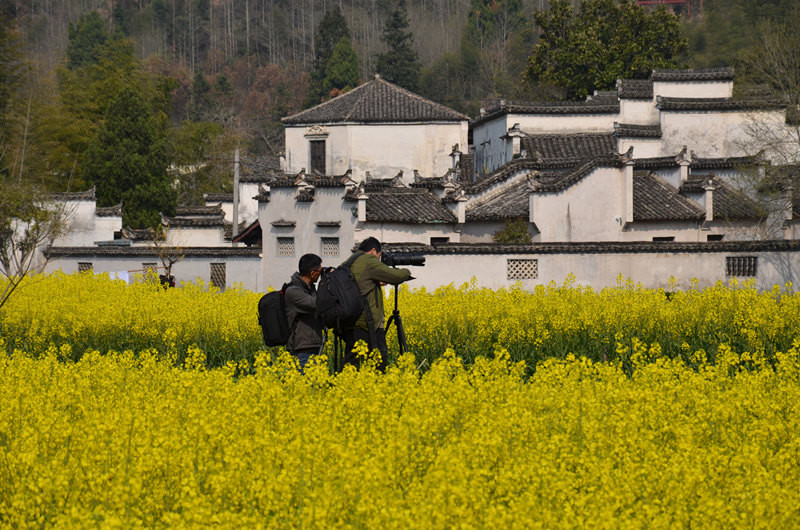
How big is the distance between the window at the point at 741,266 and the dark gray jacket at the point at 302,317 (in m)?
A: 15.4

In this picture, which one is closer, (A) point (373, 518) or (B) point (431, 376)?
(A) point (373, 518)

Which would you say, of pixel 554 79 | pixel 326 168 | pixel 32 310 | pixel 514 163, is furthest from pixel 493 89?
pixel 32 310

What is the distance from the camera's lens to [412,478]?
21.3 ft

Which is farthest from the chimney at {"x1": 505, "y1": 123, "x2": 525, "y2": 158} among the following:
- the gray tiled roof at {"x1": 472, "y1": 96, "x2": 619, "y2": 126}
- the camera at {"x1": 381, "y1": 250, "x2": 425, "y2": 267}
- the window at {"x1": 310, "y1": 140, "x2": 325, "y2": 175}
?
the camera at {"x1": 381, "y1": 250, "x2": 425, "y2": 267}

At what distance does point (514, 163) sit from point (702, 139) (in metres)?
8.05

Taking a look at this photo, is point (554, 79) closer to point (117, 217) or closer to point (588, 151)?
point (588, 151)

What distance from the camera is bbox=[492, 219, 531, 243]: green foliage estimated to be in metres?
33.2

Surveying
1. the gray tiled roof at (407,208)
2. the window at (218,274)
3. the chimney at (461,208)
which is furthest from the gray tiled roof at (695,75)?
the window at (218,274)

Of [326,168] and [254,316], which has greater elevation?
[326,168]

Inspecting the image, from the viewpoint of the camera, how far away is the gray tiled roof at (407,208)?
32.9m

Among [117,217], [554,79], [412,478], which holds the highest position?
[554,79]

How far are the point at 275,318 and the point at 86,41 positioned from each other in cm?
10312

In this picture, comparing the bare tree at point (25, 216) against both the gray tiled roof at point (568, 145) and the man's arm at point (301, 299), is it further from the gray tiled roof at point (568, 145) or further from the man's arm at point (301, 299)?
the man's arm at point (301, 299)

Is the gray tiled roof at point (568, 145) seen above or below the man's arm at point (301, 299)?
above
